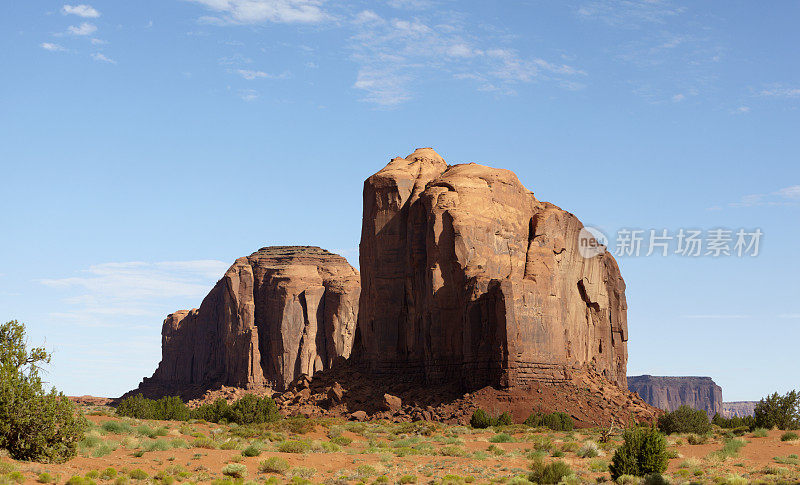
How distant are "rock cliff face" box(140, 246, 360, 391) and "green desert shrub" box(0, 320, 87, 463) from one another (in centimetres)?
8399

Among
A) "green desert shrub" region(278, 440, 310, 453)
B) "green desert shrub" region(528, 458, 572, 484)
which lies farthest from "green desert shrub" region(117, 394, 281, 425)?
"green desert shrub" region(528, 458, 572, 484)

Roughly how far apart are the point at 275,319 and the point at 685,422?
80.9 meters

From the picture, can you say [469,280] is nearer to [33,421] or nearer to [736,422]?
[736,422]

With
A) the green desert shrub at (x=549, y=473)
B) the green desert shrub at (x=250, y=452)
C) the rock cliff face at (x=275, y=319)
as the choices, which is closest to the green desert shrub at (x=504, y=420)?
the green desert shrub at (x=250, y=452)

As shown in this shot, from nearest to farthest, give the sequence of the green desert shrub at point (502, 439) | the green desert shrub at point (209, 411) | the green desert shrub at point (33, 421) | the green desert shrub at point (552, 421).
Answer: the green desert shrub at point (33, 421)
the green desert shrub at point (502, 439)
the green desert shrub at point (552, 421)
the green desert shrub at point (209, 411)

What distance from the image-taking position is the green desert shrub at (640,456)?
1237 inches

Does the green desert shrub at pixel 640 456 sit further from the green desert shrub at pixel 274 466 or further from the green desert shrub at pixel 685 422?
the green desert shrub at pixel 685 422

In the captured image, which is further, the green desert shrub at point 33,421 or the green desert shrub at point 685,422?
the green desert shrub at point 685,422

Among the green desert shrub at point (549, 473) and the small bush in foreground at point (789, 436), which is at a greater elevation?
the small bush in foreground at point (789, 436)

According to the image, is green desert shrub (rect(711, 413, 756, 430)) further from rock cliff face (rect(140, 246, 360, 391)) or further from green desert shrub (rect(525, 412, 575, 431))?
rock cliff face (rect(140, 246, 360, 391))

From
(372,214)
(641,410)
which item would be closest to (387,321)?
(372,214)

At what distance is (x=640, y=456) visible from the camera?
31.7 meters

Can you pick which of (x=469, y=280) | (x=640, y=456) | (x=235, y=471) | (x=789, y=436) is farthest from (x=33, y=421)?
(x=469, y=280)

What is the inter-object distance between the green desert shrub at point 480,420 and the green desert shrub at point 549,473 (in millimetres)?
25514
